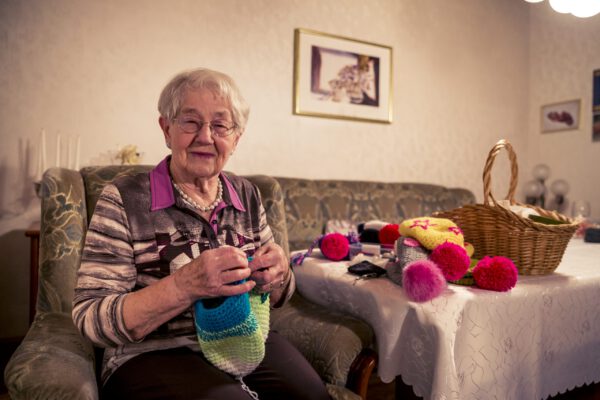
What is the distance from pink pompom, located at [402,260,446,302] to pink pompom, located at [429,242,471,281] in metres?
0.04

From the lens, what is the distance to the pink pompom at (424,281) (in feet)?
3.54

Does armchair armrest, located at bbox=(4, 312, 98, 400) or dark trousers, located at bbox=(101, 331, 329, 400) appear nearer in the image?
armchair armrest, located at bbox=(4, 312, 98, 400)

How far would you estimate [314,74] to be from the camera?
3.26 m

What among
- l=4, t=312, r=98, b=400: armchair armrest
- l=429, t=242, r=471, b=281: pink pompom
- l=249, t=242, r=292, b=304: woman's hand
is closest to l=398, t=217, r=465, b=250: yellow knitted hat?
l=429, t=242, r=471, b=281: pink pompom

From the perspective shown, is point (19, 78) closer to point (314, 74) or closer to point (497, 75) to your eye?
point (314, 74)

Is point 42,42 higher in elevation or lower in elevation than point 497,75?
lower

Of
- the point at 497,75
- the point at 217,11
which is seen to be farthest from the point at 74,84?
the point at 497,75

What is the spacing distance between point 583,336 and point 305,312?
0.84 m

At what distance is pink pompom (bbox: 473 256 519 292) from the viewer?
1112mm

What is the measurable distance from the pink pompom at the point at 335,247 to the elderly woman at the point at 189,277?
1.15 feet

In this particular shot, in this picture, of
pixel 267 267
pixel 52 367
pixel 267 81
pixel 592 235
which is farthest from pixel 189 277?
pixel 267 81

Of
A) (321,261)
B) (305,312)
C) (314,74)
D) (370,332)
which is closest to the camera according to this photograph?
(370,332)

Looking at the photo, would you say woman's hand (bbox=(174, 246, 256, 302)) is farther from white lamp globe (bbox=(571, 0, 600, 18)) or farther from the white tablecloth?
white lamp globe (bbox=(571, 0, 600, 18))

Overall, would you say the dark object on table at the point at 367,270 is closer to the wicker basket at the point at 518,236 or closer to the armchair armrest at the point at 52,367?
the wicker basket at the point at 518,236
